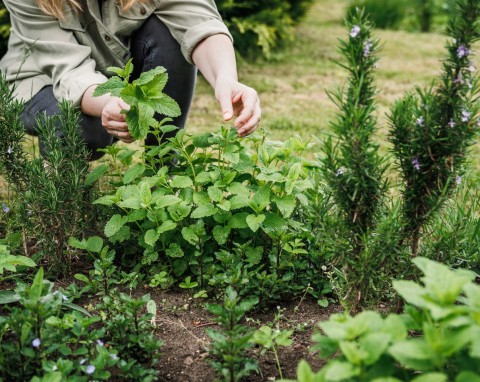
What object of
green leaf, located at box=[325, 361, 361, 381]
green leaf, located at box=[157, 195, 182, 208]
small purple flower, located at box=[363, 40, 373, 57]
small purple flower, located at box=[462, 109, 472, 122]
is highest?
small purple flower, located at box=[363, 40, 373, 57]

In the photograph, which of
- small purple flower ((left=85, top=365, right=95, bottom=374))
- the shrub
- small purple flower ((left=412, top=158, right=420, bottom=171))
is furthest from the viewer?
the shrub

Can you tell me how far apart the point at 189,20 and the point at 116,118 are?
0.74 meters

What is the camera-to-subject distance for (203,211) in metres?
2.01

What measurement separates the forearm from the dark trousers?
0.20 m

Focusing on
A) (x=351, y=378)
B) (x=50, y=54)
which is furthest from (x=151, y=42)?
(x=351, y=378)

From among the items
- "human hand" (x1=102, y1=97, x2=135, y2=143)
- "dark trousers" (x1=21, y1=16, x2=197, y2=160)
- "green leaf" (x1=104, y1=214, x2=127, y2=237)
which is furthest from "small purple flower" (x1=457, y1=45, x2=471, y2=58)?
"dark trousers" (x1=21, y1=16, x2=197, y2=160)

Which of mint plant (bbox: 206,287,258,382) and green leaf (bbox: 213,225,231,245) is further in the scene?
green leaf (bbox: 213,225,231,245)

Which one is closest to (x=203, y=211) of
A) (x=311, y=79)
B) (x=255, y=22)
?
(x=311, y=79)

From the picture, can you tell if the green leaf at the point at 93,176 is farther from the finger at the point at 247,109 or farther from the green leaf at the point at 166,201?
the finger at the point at 247,109

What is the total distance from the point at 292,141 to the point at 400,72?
347 cm

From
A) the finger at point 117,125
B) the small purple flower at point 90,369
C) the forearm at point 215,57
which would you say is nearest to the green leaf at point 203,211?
the finger at point 117,125

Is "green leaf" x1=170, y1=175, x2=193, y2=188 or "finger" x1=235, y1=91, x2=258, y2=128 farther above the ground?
"finger" x1=235, y1=91, x2=258, y2=128

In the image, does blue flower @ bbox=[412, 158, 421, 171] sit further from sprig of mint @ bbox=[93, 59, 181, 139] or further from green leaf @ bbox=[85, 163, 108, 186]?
green leaf @ bbox=[85, 163, 108, 186]

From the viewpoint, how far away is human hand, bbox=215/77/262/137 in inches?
79.7
